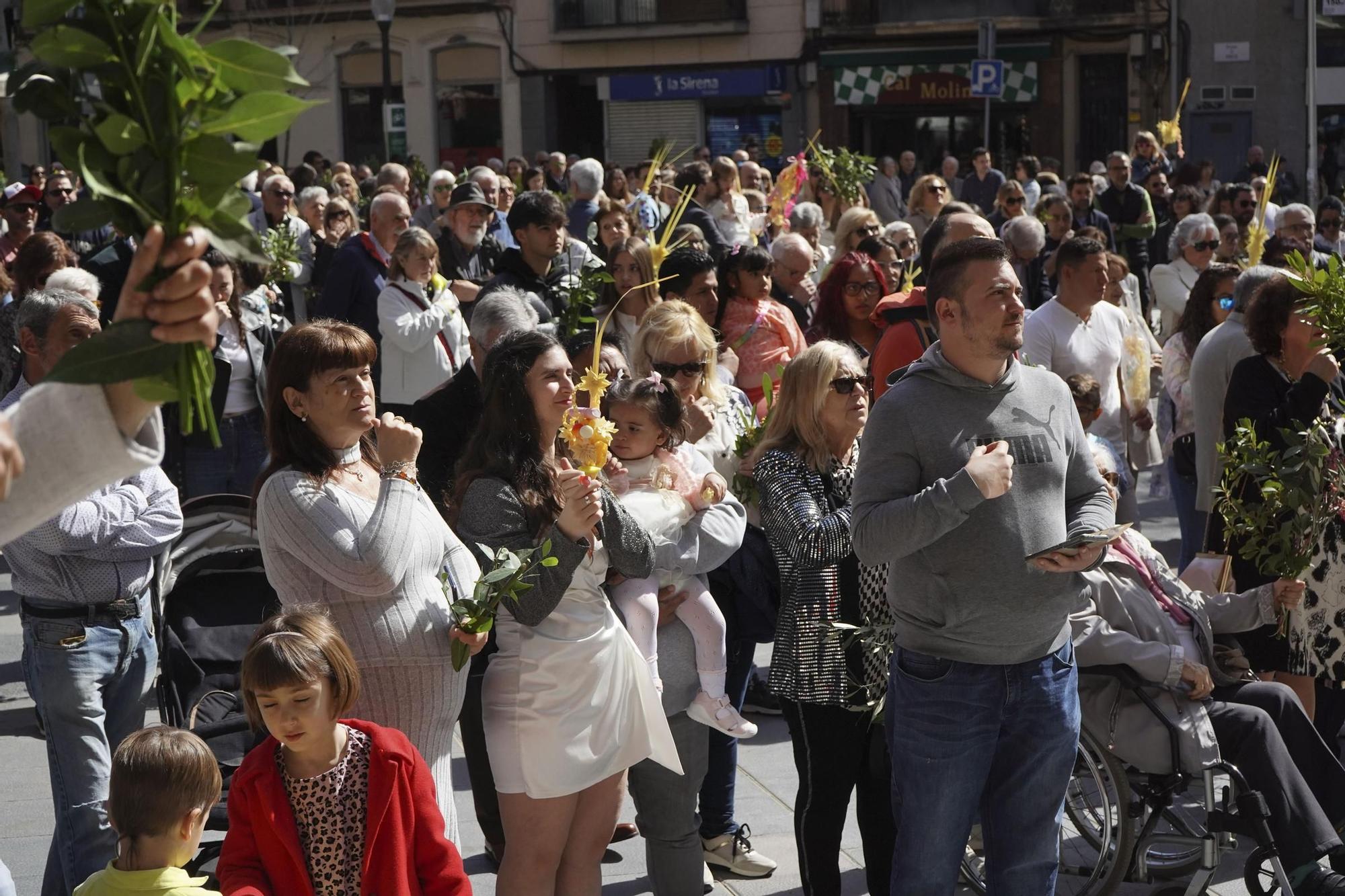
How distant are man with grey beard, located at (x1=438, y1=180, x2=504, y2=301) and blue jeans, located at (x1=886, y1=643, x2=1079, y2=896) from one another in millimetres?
5704

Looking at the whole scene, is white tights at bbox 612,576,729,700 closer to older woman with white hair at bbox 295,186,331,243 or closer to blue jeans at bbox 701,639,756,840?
blue jeans at bbox 701,639,756,840

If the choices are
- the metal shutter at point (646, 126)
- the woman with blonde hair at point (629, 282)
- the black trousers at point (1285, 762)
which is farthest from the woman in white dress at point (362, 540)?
the metal shutter at point (646, 126)

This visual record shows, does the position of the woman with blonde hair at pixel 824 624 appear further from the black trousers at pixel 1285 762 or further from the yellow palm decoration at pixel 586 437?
the black trousers at pixel 1285 762

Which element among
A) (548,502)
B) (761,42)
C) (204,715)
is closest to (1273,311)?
(548,502)

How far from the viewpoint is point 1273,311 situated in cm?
592

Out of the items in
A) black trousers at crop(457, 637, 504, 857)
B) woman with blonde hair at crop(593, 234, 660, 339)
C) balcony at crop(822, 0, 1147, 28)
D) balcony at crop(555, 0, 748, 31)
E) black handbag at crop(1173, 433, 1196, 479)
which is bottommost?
black trousers at crop(457, 637, 504, 857)

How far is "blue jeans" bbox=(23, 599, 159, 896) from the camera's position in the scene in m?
4.36

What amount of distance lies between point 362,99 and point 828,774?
32969 mm

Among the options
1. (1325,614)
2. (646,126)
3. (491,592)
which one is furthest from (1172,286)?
(646,126)

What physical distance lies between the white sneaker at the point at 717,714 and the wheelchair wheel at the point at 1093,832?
2.79 ft

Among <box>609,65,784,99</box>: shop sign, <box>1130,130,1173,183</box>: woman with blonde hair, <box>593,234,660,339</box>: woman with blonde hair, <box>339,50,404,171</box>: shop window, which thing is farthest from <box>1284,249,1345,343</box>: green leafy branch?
<box>339,50,404,171</box>: shop window

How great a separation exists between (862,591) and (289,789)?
1.88 metres

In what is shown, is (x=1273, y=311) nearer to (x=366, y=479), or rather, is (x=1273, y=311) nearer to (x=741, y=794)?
(x=741, y=794)

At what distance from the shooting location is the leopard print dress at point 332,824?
3.38 metres
